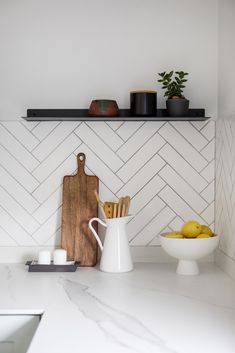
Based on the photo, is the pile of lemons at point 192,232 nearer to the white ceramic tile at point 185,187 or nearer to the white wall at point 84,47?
the white ceramic tile at point 185,187

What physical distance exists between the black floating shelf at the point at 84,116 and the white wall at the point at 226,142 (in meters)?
0.11

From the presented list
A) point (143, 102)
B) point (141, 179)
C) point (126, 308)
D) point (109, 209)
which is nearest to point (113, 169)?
point (141, 179)

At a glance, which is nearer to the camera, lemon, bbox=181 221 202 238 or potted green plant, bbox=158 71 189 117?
lemon, bbox=181 221 202 238

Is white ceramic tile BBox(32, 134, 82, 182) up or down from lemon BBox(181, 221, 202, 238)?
up

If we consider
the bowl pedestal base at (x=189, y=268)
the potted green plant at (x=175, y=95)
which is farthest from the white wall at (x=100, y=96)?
the bowl pedestal base at (x=189, y=268)

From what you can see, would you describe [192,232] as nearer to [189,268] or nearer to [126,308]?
[189,268]

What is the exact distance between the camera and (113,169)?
96.4 inches

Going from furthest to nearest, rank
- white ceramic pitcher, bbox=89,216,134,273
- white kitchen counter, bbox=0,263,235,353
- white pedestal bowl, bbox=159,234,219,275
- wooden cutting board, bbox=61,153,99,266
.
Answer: wooden cutting board, bbox=61,153,99,266, white ceramic pitcher, bbox=89,216,134,273, white pedestal bowl, bbox=159,234,219,275, white kitchen counter, bbox=0,263,235,353

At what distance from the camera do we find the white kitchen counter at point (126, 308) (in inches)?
55.6

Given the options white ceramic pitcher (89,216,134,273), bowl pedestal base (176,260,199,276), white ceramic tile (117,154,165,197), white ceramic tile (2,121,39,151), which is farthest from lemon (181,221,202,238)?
white ceramic tile (2,121,39,151)

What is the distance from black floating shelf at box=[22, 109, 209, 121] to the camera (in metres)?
2.31

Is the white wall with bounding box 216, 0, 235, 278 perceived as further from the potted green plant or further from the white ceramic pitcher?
the white ceramic pitcher

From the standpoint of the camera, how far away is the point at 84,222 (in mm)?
2400

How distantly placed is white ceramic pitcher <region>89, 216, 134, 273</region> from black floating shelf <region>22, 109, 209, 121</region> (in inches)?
16.2
